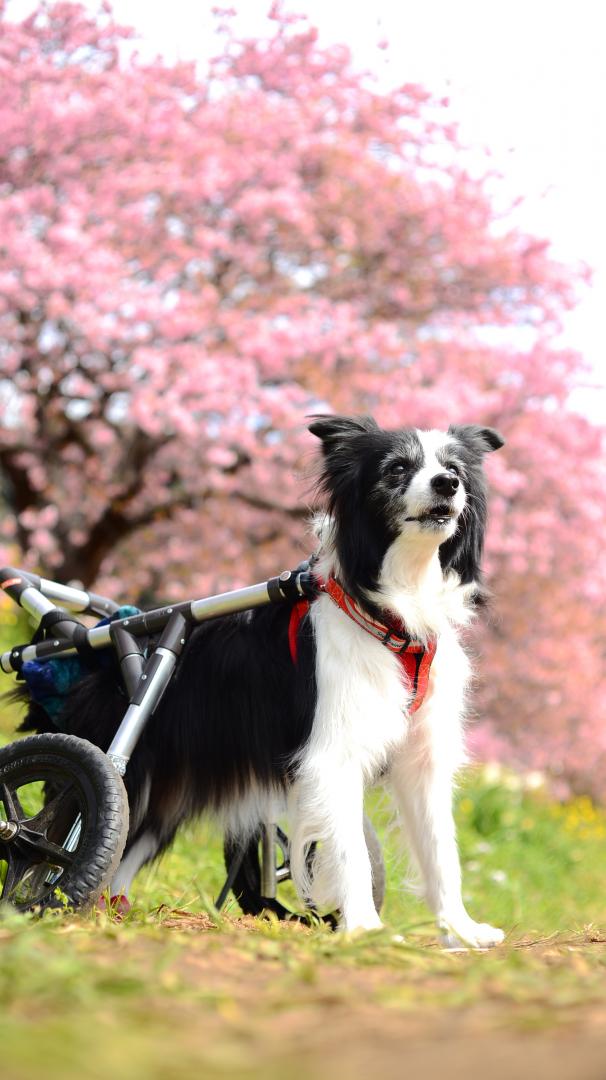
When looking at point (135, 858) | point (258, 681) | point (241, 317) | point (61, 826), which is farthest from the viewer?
point (241, 317)

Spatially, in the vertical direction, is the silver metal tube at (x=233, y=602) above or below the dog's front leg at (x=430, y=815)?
above

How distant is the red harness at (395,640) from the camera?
3068mm

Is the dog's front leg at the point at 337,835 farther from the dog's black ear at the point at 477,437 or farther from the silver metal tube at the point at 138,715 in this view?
the dog's black ear at the point at 477,437

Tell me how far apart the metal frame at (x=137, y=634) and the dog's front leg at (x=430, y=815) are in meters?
0.43

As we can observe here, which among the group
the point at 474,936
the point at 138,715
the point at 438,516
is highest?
the point at 438,516

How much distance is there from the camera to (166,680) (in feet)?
10.2

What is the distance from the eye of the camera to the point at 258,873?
3746 millimetres

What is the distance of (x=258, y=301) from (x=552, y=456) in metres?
2.69

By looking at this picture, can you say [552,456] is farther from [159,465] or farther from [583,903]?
[583,903]

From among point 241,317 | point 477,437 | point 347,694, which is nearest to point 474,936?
point 347,694

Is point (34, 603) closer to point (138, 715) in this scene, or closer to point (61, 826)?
point (138, 715)

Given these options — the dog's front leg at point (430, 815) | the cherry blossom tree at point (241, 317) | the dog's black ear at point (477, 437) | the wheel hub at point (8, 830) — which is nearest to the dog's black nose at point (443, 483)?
the dog's black ear at point (477, 437)

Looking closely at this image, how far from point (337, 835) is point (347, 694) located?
0.37 m

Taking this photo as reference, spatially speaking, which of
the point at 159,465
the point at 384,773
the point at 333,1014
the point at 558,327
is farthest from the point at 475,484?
the point at 558,327
